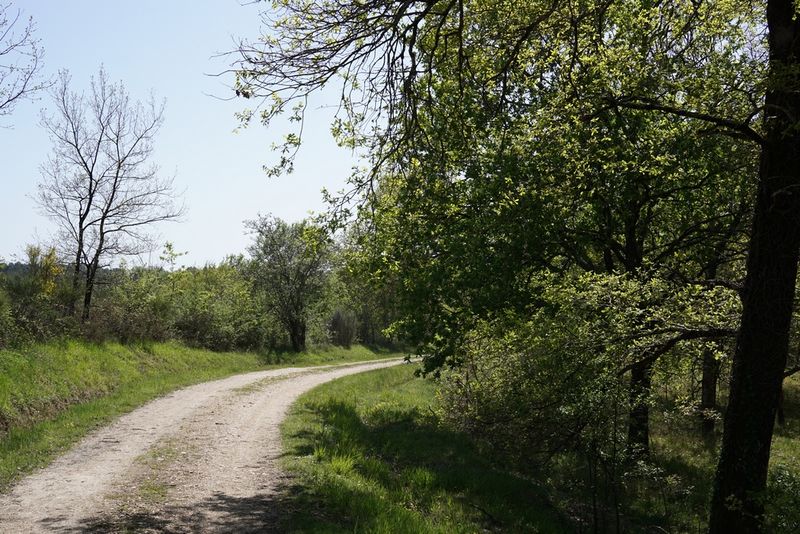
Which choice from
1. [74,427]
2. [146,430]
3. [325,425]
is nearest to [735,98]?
[325,425]

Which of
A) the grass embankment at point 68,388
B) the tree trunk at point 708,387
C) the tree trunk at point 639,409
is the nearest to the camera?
the tree trunk at point 639,409

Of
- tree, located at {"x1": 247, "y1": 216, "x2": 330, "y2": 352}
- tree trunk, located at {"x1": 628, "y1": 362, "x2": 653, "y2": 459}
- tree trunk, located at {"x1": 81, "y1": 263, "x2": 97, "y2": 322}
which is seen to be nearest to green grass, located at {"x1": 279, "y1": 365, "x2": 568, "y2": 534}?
tree trunk, located at {"x1": 628, "y1": 362, "x2": 653, "y2": 459}

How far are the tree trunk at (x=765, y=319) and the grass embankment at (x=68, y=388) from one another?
10.2 m

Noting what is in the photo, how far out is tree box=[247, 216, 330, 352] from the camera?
1662 inches

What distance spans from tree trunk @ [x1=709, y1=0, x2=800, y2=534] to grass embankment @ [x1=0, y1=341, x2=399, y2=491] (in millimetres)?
10228

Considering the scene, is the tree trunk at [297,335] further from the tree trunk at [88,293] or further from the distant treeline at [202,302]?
the tree trunk at [88,293]

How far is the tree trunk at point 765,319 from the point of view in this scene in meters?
7.04

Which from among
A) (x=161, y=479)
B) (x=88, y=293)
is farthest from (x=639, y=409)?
(x=88, y=293)

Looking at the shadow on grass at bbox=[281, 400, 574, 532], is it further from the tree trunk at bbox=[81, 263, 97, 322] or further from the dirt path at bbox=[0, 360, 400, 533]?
the tree trunk at bbox=[81, 263, 97, 322]

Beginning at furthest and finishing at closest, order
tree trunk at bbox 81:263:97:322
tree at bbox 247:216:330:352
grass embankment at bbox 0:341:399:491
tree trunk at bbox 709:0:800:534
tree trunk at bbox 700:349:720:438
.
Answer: tree at bbox 247:216:330:352
tree trunk at bbox 81:263:97:322
tree trunk at bbox 700:349:720:438
grass embankment at bbox 0:341:399:491
tree trunk at bbox 709:0:800:534

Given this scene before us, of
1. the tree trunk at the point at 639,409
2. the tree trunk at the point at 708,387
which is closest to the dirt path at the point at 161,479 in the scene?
the tree trunk at the point at 639,409

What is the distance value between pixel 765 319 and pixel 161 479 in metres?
9.14

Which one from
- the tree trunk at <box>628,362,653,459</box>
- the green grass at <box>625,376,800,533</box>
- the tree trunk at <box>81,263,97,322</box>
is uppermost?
the tree trunk at <box>81,263,97,322</box>

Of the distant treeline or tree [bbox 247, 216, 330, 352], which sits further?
tree [bbox 247, 216, 330, 352]
